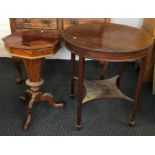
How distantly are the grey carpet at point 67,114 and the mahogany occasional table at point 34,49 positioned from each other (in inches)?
4.4

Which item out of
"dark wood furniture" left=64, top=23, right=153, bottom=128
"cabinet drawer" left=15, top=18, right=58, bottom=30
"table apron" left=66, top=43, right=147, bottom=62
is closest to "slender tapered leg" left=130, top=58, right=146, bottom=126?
"dark wood furniture" left=64, top=23, right=153, bottom=128

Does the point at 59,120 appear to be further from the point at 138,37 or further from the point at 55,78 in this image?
the point at 138,37

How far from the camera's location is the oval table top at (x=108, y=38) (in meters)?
1.48

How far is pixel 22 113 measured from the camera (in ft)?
6.54

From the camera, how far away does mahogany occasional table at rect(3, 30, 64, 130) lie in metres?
1.61

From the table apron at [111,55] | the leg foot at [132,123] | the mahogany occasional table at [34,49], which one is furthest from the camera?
the leg foot at [132,123]

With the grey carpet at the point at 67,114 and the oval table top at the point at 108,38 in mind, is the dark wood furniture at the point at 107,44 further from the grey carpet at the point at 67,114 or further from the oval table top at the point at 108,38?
the grey carpet at the point at 67,114

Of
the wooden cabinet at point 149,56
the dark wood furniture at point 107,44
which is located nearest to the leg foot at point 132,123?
the dark wood furniture at point 107,44

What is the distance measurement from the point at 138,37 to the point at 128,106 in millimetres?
730

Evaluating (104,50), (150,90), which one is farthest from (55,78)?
(104,50)

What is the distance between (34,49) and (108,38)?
0.53 metres

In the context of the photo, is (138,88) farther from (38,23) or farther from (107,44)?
(38,23)

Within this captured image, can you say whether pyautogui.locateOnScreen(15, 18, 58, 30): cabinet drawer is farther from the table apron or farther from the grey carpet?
the table apron

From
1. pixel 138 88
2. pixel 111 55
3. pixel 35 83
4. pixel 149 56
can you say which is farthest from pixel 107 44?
pixel 149 56
